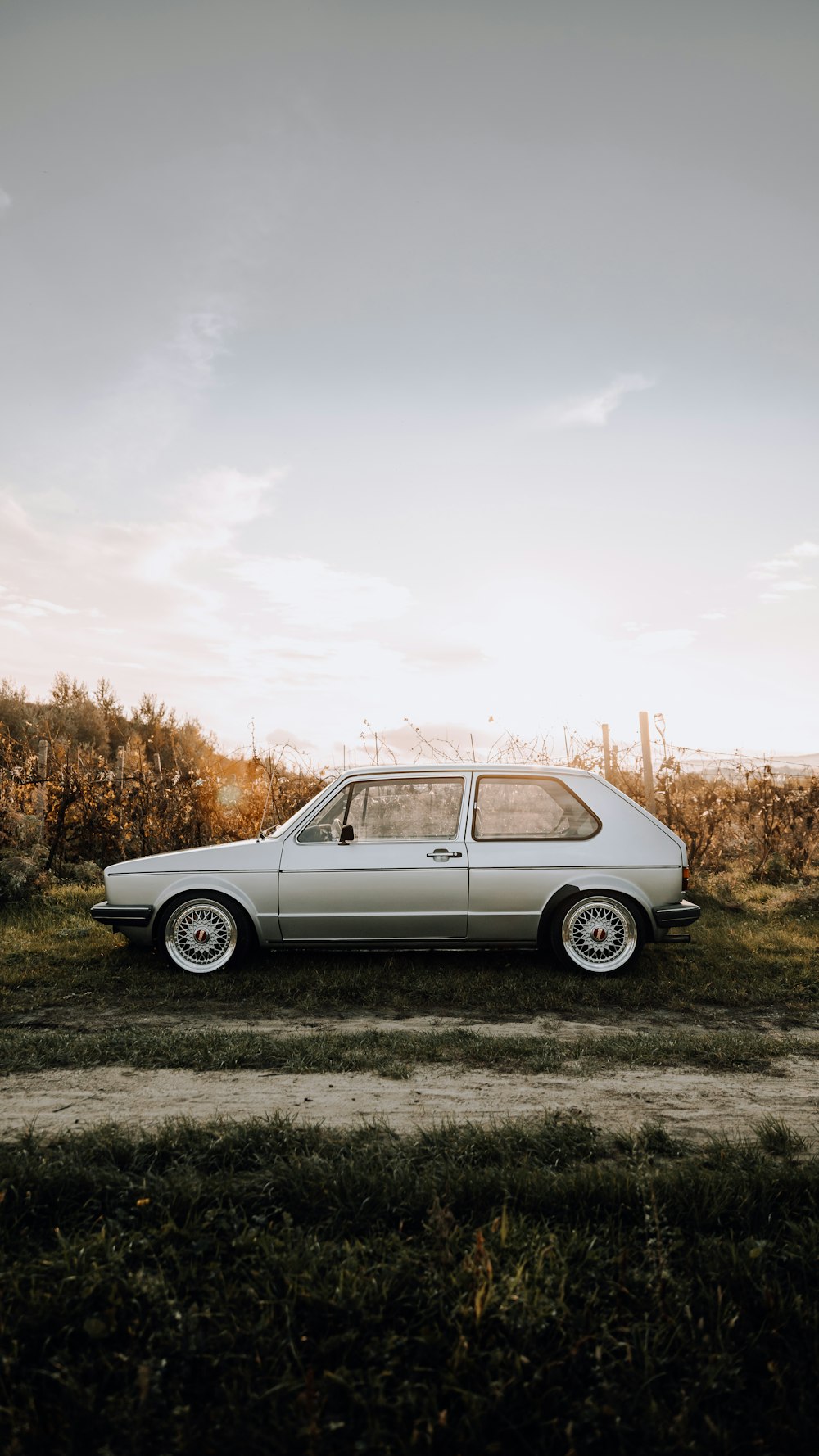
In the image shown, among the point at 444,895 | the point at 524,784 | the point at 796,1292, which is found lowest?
the point at 796,1292

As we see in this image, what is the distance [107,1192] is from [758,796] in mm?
11398

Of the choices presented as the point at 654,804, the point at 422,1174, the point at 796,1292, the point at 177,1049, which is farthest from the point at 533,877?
the point at 654,804

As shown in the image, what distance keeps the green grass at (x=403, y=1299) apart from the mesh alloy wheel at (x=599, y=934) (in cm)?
325

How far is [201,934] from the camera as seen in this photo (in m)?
6.71

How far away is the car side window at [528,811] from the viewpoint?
6.78 meters

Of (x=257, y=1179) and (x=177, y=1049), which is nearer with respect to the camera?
(x=257, y=1179)

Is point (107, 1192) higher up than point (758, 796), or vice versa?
point (758, 796)

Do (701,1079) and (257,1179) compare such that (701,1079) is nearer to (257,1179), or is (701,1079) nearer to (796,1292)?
(796,1292)

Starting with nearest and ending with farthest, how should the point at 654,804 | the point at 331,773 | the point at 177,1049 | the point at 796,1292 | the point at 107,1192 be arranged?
the point at 796,1292 < the point at 107,1192 < the point at 177,1049 < the point at 654,804 < the point at 331,773

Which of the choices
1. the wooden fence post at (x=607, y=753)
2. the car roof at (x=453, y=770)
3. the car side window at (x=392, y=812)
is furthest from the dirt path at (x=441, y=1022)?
the wooden fence post at (x=607, y=753)

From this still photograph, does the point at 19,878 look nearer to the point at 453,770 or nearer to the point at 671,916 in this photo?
the point at 453,770

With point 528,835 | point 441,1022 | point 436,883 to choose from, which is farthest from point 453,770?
point 441,1022

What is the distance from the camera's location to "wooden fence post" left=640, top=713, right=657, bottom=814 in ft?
39.1

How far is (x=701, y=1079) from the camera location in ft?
14.0
